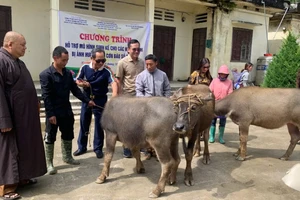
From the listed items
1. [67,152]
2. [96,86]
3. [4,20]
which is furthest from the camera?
[4,20]

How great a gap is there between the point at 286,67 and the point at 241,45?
388 cm

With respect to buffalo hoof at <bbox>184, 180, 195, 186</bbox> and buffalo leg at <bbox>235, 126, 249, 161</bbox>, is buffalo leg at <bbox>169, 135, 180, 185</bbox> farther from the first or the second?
buffalo leg at <bbox>235, 126, 249, 161</bbox>

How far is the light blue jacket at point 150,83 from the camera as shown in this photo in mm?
4406

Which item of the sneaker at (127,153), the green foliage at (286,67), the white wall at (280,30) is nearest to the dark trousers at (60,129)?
the sneaker at (127,153)

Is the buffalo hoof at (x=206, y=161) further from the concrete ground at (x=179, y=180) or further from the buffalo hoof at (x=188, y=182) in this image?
the buffalo hoof at (x=188, y=182)

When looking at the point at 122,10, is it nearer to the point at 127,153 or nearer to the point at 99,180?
the point at 127,153

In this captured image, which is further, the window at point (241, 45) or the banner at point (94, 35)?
the window at point (241, 45)

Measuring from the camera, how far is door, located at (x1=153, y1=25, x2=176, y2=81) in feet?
39.9

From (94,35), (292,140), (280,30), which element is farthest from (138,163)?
(280,30)

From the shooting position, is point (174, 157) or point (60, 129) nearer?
point (174, 157)

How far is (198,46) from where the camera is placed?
13.0 meters

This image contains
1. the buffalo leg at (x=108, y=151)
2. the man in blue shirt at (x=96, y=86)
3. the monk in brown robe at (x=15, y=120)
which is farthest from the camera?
the man in blue shirt at (x=96, y=86)

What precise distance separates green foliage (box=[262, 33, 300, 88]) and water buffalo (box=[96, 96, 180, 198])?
24.8 ft

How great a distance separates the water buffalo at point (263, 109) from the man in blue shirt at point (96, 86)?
2.30 meters
